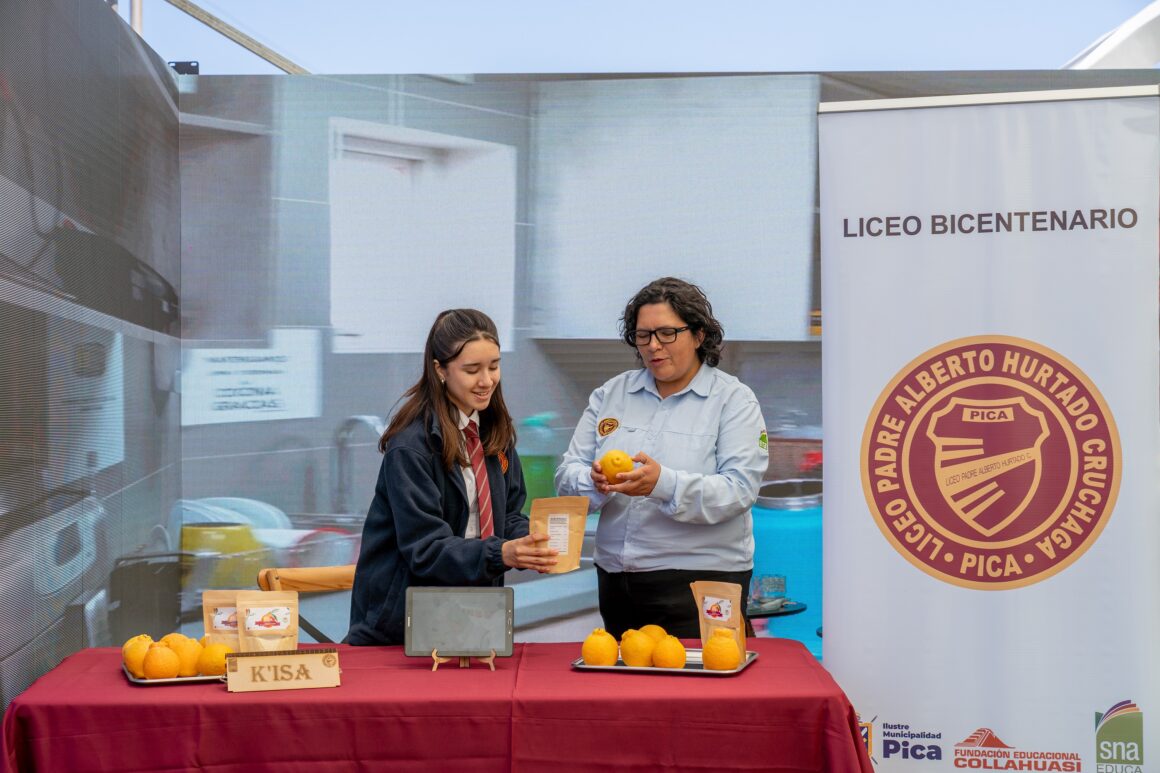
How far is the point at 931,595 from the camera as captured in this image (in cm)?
222

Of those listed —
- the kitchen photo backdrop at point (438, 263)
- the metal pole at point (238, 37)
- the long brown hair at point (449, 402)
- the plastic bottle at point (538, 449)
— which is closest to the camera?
the long brown hair at point (449, 402)

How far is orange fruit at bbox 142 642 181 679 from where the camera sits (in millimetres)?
1995

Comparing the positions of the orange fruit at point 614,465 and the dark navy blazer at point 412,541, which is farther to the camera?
the orange fruit at point 614,465

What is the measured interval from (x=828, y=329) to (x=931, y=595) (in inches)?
22.8

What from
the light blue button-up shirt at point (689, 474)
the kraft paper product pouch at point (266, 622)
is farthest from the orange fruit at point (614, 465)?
the kraft paper product pouch at point (266, 622)

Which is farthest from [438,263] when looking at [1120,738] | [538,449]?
[1120,738]

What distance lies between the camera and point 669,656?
2043mm

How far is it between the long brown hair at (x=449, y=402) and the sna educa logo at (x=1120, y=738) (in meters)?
1.35

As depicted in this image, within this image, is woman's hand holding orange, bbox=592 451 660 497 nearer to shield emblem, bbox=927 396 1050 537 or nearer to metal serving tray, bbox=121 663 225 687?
shield emblem, bbox=927 396 1050 537

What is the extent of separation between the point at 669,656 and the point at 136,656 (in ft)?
3.26

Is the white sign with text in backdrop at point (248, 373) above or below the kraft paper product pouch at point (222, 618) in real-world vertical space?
above

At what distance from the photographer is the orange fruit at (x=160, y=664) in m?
2.00

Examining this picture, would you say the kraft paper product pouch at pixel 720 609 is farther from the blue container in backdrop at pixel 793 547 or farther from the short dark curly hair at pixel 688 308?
the blue container in backdrop at pixel 793 547

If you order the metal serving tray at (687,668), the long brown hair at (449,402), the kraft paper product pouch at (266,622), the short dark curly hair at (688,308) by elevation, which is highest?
the short dark curly hair at (688,308)
